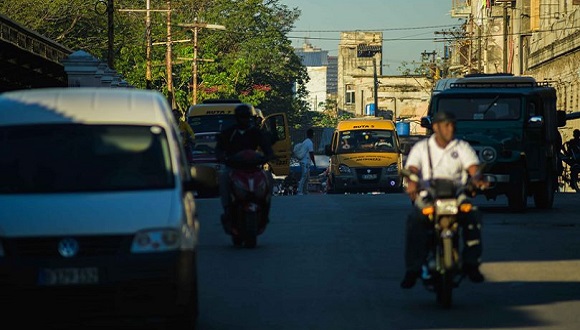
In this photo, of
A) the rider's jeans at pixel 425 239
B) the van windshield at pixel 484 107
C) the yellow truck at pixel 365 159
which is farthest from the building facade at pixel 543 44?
the rider's jeans at pixel 425 239

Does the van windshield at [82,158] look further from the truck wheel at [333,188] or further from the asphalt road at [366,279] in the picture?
the truck wheel at [333,188]

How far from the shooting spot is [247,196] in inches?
711

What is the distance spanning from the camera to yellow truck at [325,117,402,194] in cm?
4062

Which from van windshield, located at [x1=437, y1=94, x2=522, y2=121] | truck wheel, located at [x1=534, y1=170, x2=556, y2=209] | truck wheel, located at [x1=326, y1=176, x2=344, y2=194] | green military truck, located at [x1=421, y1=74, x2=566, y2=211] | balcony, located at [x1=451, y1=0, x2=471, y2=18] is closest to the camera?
green military truck, located at [x1=421, y1=74, x2=566, y2=211]

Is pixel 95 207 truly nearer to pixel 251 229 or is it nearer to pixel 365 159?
pixel 251 229

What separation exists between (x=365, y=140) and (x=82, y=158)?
1225 inches

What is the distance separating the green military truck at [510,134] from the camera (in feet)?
83.8

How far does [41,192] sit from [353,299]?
11.6ft

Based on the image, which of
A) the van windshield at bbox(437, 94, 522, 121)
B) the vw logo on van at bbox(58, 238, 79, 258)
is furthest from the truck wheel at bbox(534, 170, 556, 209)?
the vw logo on van at bbox(58, 238, 79, 258)

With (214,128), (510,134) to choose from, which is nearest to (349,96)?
(214,128)

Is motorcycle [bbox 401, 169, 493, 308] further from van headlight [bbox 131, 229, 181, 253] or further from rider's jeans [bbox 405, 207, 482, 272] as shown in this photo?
van headlight [bbox 131, 229, 181, 253]

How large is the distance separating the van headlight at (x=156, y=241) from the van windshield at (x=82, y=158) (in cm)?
75

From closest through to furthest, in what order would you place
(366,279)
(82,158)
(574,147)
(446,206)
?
(82,158)
(446,206)
(366,279)
(574,147)

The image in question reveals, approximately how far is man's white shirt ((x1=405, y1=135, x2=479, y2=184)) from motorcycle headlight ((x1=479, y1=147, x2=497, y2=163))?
12.8 metres
